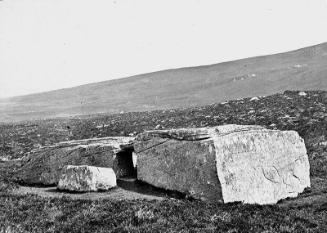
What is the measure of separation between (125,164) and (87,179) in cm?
324

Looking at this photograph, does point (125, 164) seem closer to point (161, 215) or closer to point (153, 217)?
point (161, 215)

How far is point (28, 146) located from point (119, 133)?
7.98 meters

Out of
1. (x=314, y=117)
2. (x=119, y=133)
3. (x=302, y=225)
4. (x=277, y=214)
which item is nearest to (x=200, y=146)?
(x=277, y=214)

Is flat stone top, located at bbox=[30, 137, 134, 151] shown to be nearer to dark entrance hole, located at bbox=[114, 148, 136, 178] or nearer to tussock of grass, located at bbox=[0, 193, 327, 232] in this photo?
dark entrance hole, located at bbox=[114, 148, 136, 178]

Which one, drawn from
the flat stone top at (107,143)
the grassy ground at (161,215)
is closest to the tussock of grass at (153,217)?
the grassy ground at (161,215)

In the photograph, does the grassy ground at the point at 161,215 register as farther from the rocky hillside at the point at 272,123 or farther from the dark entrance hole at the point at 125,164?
the dark entrance hole at the point at 125,164

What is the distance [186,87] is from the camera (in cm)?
11844

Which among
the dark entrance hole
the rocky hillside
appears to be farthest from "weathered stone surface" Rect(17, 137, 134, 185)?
the rocky hillside

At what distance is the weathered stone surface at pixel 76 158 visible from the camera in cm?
1995

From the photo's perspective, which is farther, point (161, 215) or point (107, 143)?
point (107, 143)

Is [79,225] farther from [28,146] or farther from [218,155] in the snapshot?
[28,146]

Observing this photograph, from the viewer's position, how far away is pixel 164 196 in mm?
16406

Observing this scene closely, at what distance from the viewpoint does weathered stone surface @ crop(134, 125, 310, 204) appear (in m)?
15.4

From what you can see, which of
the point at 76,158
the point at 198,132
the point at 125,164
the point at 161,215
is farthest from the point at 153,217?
the point at 76,158
